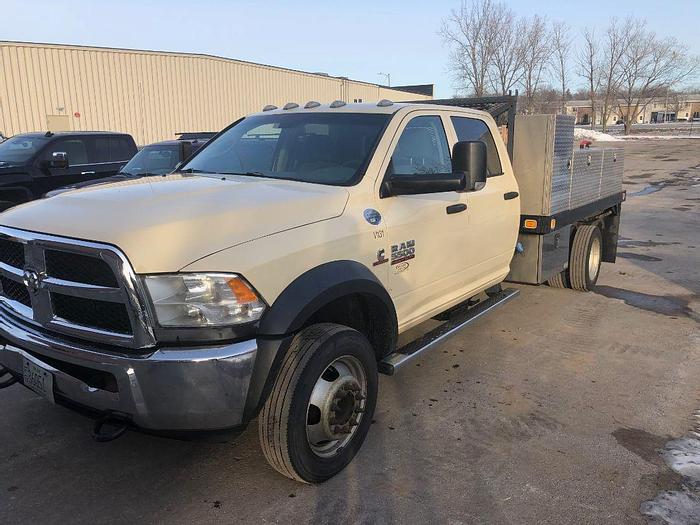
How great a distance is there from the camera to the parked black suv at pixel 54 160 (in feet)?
31.0

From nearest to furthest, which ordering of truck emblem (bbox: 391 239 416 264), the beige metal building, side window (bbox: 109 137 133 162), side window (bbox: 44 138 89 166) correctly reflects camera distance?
truck emblem (bbox: 391 239 416 264) < side window (bbox: 44 138 89 166) < side window (bbox: 109 137 133 162) < the beige metal building

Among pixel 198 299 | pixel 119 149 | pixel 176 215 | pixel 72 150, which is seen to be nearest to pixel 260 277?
pixel 198 299

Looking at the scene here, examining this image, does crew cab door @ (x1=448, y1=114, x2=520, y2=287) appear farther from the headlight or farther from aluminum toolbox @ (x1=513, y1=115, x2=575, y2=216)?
the headlight

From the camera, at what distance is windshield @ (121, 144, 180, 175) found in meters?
9.68

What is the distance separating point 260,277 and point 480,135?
285cm

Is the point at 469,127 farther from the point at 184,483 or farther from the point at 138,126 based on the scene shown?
the point at 138,126

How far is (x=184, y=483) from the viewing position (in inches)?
124

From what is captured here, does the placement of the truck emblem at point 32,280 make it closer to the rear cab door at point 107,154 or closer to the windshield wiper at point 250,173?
the windshield wiper at point 250,173

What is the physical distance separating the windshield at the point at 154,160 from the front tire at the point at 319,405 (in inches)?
288

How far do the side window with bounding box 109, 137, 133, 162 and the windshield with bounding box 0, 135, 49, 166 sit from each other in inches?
48.3

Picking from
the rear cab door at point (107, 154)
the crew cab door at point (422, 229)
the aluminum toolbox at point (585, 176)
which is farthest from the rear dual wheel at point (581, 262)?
the rear cab door at point (107, 154)

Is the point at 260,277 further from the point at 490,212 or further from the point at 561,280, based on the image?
the point at 561,280

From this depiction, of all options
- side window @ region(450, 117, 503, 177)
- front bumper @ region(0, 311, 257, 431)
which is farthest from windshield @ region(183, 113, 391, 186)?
front bumper @ region(0, 311, 257, 431)

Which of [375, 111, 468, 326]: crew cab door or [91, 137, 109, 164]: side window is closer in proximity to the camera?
[375, 111, 468, 326]: crew cab door
